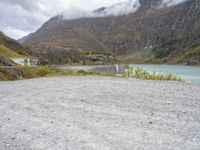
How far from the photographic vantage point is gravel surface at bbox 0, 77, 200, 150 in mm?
6418

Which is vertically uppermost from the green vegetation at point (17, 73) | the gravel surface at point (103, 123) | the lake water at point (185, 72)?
the green vegetation at point (17, 73)

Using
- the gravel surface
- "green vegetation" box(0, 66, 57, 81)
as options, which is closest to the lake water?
"green vegetation" box(0, 66, 57, 81)

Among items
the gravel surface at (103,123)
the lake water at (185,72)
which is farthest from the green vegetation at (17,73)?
the lake water at (185,72)

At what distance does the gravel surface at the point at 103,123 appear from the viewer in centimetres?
642

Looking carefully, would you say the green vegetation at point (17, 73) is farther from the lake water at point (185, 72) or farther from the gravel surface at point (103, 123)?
the lake water at point (185, 72)

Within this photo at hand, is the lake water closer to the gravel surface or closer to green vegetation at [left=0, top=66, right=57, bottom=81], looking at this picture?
green vegetation at [left=0, top=66, right=57, bottom=81]

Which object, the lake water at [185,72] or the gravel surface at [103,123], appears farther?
the lake water at [185,72]

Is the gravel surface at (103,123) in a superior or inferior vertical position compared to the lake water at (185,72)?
superior

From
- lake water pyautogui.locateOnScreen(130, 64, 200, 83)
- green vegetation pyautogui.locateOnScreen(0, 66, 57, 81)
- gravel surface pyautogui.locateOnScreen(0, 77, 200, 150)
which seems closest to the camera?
gravel surface pyautogui.locateOnScreen(0, 77, 200, 150)

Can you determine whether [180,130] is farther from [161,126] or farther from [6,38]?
[6,38]

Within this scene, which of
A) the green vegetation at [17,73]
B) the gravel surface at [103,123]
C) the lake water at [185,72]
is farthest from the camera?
the lake water at [185,72]

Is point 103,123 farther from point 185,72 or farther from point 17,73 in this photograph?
point 185,72

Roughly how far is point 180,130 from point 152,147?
4.61 ft

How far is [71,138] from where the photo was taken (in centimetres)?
684
